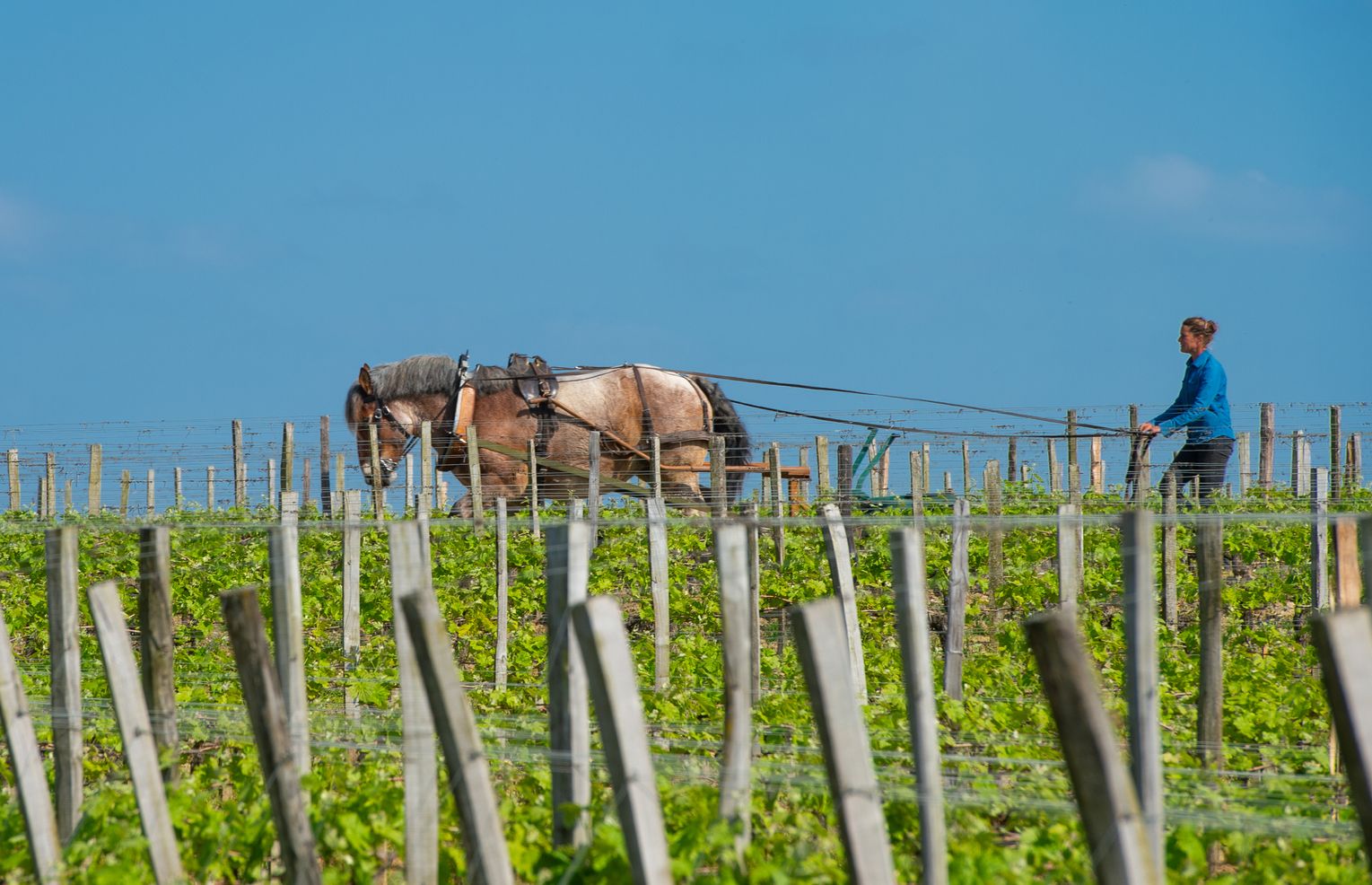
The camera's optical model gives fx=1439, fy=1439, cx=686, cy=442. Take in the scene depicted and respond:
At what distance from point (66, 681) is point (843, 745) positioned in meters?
2.47

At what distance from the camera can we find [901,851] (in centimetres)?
378

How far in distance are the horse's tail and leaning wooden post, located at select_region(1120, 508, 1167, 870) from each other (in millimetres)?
16213

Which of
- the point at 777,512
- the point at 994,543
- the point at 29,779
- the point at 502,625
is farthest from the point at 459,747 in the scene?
the point at 777,512

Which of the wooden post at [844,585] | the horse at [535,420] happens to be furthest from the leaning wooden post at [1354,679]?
the horse at [535,420]

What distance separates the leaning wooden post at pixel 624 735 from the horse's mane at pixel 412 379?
15298 millimetres

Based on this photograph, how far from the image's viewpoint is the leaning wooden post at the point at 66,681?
3994 mm

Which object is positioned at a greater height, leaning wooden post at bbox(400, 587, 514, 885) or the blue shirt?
the blue shirt

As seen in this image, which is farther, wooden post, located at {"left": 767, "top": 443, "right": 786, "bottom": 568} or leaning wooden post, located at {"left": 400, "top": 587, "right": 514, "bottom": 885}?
wooden post, located at {"left": 767, "top": 443, "right": 786, "bottom": 568}

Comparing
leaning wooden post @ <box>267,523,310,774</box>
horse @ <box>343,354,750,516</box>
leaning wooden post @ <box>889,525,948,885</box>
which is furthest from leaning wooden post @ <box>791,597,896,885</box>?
horse @ <box>343,354,750,516</box>

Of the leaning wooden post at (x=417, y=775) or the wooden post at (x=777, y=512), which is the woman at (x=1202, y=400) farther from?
the leaning wooden post at (x=417, y=775)

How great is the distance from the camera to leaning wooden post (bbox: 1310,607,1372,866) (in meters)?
2.26

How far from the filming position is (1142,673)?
9.69 feet

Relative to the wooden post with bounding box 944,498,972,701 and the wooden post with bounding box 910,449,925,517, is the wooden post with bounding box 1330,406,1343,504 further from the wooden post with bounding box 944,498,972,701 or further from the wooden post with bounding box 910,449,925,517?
the wooden post with bounding box 944,498,972,701

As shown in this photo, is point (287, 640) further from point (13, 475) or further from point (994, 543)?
point (13, 475)
